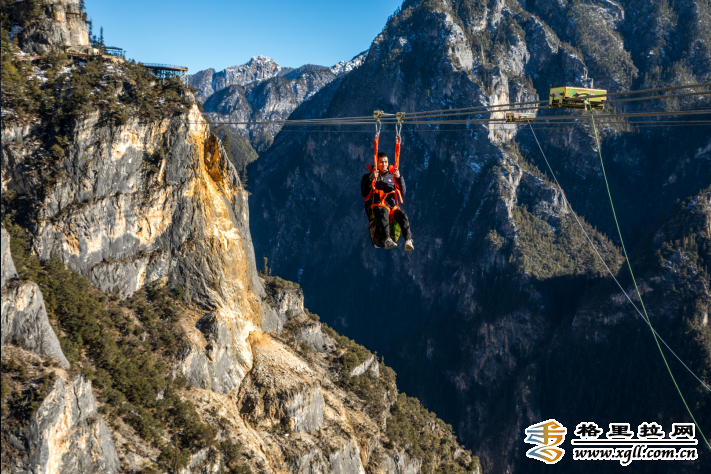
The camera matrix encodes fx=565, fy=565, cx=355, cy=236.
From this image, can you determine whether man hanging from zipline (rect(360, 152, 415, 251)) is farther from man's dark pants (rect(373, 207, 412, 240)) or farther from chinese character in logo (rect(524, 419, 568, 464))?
chinese character in logo (rect(524, 419, 568, 464))

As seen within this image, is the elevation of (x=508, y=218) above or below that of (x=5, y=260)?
above

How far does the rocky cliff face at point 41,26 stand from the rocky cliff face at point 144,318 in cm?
380

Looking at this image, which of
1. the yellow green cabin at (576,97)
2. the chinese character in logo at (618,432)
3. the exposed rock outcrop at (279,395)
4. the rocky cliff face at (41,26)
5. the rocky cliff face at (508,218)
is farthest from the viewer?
the rocky cliff face at (508,218)

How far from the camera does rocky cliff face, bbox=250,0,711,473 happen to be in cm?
11875

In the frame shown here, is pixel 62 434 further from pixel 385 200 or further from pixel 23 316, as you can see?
pixel 385 200

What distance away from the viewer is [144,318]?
40594 millimetres

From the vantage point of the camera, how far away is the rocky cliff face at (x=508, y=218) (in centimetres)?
11875

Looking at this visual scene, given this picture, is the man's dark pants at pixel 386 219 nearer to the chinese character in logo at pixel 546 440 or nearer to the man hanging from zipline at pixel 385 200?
the man hanging from zipline at pixel 385 200

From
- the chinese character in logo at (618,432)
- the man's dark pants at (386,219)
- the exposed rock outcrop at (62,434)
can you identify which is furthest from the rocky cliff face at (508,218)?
the man's dark pants at (386,219)

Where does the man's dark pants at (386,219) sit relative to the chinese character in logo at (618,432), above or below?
above

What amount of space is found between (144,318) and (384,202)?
25.5 meters

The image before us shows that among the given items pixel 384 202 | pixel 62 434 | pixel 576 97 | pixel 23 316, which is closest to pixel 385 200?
pixel 384 202

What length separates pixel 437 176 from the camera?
172000 mm

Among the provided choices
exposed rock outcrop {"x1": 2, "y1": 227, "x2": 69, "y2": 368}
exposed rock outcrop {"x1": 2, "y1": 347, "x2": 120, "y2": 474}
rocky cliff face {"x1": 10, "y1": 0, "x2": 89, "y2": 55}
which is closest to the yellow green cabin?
exposed rock outcrop {"x1": 2, "y1": 347, "x2": 120, "y2": 474}
